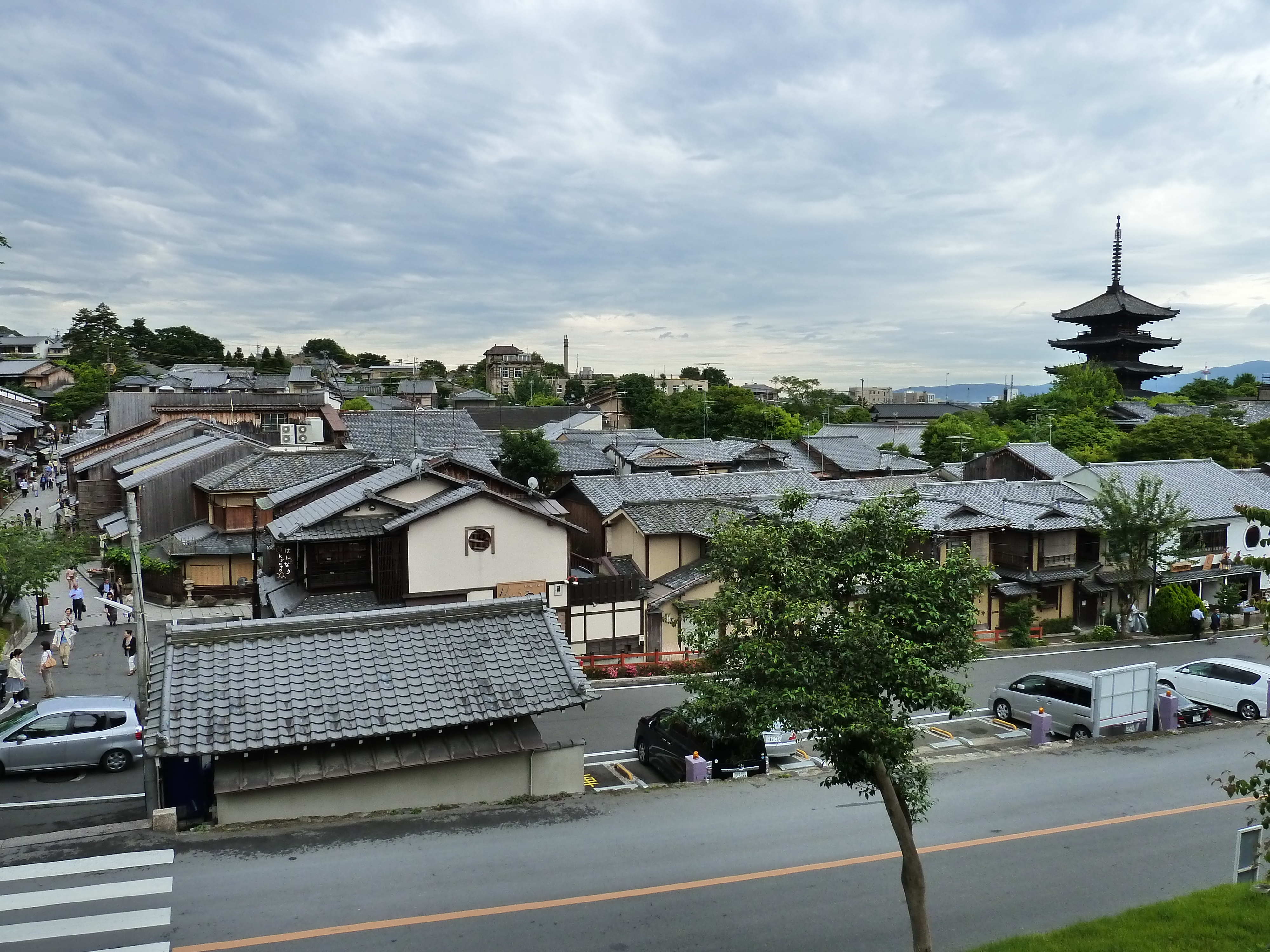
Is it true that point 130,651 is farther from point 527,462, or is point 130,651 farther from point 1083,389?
point 1083,389

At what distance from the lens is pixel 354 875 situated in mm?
11078

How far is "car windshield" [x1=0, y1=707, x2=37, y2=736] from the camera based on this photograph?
16.9 meters

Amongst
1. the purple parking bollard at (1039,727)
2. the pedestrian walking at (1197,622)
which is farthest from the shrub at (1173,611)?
the purple parking bollard at (1039,727)

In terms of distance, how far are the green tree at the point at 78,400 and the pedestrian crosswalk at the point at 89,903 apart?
7820 centimetres

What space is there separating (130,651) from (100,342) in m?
96.6

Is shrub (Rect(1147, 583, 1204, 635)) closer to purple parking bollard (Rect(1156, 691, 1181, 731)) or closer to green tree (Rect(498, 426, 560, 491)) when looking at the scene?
purple parking bollard (Rect(1156, 691, 1181, 731))

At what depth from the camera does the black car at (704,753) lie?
1689cm

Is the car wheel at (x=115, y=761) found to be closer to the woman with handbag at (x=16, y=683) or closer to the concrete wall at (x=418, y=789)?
the woman with handbag at (x=16, y=683)

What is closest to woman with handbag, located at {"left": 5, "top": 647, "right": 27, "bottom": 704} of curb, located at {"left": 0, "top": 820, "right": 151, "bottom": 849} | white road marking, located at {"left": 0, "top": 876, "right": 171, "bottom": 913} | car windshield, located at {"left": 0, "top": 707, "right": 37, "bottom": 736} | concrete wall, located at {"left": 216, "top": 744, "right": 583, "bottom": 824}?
car windshield, located at {"left": 0, "top": 707, "right": 37, "bottom": 736}

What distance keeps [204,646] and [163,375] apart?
283 ft

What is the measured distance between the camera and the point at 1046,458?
4706cm

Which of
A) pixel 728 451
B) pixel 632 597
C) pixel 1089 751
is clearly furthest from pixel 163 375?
pixel 1089 751

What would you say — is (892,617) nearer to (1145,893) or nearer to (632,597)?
(1145,893)

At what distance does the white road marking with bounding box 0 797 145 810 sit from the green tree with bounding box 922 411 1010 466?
59.7 metres
